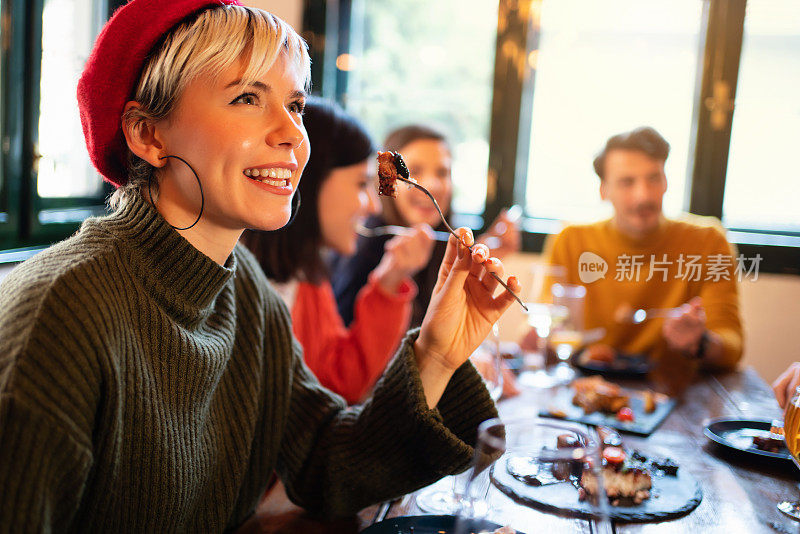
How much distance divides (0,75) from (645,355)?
1.82 meters

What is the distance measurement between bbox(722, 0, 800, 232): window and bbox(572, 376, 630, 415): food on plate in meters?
0.39

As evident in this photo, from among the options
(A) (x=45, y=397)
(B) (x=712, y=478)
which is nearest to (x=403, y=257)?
(B) (x=712, y=478)

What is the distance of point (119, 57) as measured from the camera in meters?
0.84

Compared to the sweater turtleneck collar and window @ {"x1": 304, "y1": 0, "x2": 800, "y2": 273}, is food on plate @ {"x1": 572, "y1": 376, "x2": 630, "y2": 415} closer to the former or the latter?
window @ {"x1": 304, "y1": 0, "x2": 800, "y2": 273}

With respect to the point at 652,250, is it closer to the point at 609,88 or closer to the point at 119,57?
the point at 609,88

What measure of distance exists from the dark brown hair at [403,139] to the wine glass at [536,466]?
1879 millimetres

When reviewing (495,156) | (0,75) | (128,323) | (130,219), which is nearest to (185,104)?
(130,219)

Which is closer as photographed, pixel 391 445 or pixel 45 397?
pixel 45 397

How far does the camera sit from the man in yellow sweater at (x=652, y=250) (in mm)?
1073

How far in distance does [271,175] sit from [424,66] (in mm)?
2449

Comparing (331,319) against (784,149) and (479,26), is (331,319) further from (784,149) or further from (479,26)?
(479,26)

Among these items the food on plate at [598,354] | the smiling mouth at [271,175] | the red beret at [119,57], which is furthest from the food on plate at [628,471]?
the red beret at [119,57]

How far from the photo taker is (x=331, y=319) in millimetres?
1774

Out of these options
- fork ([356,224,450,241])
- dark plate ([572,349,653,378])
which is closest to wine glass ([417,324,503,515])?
dark plate ([572,349,653,378])
